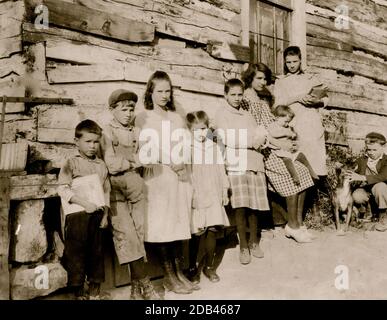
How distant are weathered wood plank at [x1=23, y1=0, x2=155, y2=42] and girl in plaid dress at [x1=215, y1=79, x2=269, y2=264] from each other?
1.13 meters

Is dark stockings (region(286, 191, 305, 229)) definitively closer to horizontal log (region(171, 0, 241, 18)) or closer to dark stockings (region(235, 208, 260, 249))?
dark stockings (region(235, 208, 260, 249))

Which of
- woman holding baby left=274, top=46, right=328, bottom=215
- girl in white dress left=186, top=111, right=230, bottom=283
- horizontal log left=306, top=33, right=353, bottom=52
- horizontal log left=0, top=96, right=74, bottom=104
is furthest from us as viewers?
horizontal log left=306, top=33, right=353, bottom=52

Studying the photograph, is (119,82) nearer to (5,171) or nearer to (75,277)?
(5,171)

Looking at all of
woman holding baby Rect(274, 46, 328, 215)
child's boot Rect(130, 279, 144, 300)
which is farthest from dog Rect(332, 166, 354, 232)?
child's boot Rect(130, 279, 144, 300)

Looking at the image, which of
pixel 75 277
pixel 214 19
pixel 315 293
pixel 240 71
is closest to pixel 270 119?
pixel 240 71

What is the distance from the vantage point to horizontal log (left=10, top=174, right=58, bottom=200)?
3391 mm

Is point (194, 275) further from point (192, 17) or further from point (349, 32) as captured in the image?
point (349, 32)

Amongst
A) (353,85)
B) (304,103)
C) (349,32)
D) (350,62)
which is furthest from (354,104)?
(304,103)

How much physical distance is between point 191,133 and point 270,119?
1.17 m

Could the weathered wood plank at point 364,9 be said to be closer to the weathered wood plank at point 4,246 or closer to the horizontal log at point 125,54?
the horizontal log at point 125,54

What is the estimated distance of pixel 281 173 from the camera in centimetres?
471

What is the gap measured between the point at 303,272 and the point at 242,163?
1.18 meters

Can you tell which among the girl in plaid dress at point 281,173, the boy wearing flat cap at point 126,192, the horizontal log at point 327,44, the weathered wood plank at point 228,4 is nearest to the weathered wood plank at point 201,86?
the girl in plaid dress at point 281,173

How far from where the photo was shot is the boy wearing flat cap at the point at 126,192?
3.47 meters
